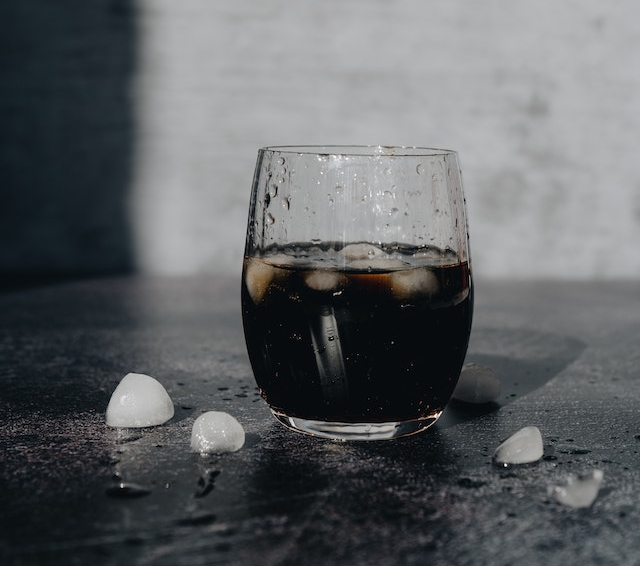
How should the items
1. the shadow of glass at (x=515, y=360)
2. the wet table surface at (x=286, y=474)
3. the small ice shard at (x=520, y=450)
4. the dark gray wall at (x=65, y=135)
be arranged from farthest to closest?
the dark gray wall at (x=65, y=135) → the shadow of glass at (x=515, y=360) → the small ice shard at (x=520, y=450) → the wet table surface at (x=286, y=474)

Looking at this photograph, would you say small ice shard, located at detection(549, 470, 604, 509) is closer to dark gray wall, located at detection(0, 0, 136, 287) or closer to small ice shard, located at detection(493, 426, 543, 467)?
small ice shard, located at detection(493, 426, 543, 467)

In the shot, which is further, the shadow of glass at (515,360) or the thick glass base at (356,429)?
the shadow of glass at (515,360)

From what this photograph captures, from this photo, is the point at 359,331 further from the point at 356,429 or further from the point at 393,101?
the point at 393,101

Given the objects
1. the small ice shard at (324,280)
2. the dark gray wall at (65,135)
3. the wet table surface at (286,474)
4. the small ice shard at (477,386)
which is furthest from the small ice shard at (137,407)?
the dark gray wall at (65,135)

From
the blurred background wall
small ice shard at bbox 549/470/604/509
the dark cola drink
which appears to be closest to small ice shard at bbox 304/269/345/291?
the dark cola drink

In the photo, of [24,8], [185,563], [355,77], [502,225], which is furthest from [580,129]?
[185,563]

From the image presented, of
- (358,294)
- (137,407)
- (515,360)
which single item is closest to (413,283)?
(358,294)

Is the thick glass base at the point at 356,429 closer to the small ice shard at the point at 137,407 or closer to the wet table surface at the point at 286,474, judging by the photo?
the wet table surface at the point at 286,474

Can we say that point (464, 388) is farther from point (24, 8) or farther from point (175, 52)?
point (24, 8)
